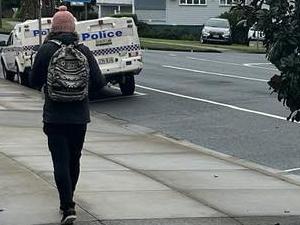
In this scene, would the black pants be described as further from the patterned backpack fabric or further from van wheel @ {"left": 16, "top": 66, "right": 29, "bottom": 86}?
van wheel @ {"left": 16, "top": 66, "right": 29, "bottom": 86}

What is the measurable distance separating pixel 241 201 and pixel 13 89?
51.1 feet

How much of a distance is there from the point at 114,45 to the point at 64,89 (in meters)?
12.9

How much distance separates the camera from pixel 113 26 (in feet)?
62.8

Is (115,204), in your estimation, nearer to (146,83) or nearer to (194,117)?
(194,117)

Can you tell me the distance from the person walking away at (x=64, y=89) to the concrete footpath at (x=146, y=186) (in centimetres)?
47

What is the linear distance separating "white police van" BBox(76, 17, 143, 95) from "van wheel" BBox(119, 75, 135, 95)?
0.70 meters

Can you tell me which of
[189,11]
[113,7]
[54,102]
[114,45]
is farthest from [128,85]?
[113,7]

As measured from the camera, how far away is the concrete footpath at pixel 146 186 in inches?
A: 270

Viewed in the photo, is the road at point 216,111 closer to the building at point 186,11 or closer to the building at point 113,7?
the building at point 186,11

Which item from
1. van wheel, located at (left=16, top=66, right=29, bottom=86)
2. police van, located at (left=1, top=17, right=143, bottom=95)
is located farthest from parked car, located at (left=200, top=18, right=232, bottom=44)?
police van, located at (left=1, top=17, right=143, bottom=95)

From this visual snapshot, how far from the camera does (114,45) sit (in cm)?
1919

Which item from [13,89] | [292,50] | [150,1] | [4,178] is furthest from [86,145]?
[150,1]

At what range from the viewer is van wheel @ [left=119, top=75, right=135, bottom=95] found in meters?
20.2

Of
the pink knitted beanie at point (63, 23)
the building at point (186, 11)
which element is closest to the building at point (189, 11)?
the building at point (186, 11)
